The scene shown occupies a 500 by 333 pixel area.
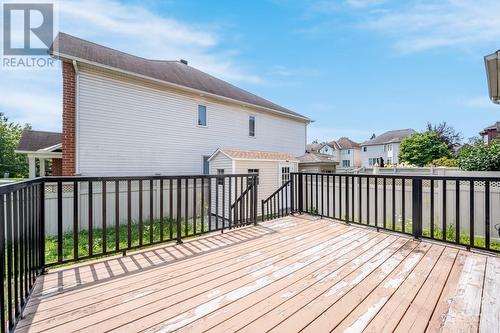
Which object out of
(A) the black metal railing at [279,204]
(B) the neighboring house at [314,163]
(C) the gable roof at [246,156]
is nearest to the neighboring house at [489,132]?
(B) the neighboring house at [314,163]

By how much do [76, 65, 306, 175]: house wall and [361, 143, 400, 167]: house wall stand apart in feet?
89.9

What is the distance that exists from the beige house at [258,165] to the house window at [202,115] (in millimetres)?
1469

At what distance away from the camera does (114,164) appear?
7.59 meters

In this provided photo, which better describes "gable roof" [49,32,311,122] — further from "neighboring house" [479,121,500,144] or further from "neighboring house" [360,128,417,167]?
"neighboring house" [360,128,417,167]

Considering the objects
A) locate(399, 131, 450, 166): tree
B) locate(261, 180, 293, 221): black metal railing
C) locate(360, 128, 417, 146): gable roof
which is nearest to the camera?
locate(261, 180, 293, 221): black metal railing

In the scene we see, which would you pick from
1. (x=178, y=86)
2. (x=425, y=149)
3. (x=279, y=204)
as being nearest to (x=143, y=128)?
(x=178, y=86)

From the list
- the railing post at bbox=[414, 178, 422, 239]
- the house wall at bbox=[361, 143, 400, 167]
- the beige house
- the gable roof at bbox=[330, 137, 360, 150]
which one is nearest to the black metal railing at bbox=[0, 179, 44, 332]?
the railing post at bbox=[414, 178, 422, 239]

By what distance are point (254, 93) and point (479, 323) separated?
14.7 metres

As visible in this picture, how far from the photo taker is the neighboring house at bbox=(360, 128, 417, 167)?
102 feet

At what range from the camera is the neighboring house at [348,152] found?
125ft

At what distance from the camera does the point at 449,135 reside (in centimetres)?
2189

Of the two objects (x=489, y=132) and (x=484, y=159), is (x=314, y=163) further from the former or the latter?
(x=489, y=132)

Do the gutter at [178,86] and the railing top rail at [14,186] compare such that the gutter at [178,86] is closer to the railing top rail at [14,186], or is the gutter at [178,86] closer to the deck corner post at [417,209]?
the railing top rail at [14,186]

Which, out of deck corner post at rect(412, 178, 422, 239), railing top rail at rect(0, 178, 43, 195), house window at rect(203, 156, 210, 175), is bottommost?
deck corner post at rect(412, 178, 422, 239)
